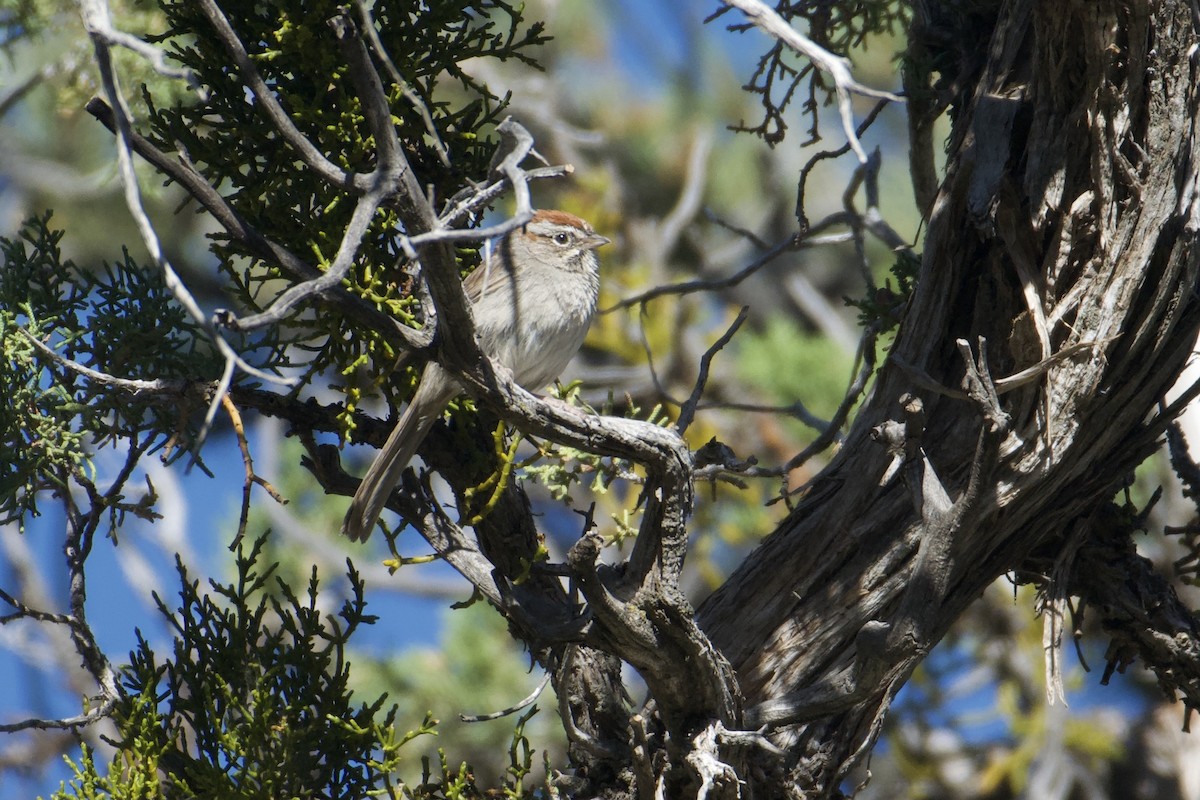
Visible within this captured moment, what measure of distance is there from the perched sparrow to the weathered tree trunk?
1020mm

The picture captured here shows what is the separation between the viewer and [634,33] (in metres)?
9.69

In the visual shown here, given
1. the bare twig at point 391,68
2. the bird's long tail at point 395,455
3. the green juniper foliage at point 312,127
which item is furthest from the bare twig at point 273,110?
the bird's long tail at point 395,455

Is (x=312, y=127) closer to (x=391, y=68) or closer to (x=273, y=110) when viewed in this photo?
(x=273, y=110)

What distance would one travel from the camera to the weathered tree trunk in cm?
251

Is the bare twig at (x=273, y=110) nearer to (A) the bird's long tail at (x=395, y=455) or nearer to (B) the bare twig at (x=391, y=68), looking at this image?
(B) the bare twig at (x=391, y=68)

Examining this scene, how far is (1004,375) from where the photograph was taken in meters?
2.68

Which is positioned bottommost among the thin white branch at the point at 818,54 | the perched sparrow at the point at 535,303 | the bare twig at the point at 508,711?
the bare twig at the point at 508,711

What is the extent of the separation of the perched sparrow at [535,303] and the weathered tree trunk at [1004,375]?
1020 millimetres

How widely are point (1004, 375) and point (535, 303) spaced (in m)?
1.61

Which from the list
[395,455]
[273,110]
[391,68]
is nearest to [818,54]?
[391,68]

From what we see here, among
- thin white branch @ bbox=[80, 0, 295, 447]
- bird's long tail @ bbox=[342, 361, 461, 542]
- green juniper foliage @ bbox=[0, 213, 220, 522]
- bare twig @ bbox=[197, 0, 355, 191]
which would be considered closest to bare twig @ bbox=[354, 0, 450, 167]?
bare twig @ bbox=[197, 0, 355, 191]

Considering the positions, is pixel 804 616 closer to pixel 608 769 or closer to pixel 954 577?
pixel 954 577

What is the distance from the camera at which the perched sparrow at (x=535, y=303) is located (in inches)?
124

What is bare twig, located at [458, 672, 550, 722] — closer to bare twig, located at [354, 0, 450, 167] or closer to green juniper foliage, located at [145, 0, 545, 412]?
green juniper foliage, located at [145, 0, 545, 412]
